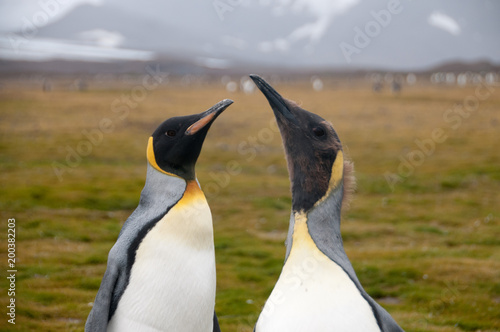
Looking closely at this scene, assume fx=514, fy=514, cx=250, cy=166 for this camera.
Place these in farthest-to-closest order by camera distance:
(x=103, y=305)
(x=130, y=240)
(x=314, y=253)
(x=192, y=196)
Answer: (x=192, y=196) → (x=130, y=240) → (x=103, y=305) → (x=314, y=253)

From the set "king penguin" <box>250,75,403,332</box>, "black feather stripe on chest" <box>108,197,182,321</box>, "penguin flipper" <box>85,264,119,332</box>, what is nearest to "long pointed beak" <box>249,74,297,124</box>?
"king penguin" <box>250,75,403,332</box>

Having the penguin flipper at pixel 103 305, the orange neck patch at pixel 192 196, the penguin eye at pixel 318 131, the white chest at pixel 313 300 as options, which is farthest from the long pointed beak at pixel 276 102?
the penguin flipper at pixel 103 305

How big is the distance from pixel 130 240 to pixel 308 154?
114 centimetres

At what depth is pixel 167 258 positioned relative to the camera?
2.88m

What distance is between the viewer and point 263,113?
33812 mm

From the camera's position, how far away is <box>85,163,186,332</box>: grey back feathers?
2.81 m

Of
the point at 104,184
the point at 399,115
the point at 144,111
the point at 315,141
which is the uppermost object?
the point at 315,141

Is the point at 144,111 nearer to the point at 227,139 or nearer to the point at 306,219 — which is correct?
the point at 227,139

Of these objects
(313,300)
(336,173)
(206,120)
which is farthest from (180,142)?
(313,300)

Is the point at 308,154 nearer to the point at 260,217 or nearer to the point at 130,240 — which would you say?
the point at 130,240

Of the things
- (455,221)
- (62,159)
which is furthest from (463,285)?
(62,159)

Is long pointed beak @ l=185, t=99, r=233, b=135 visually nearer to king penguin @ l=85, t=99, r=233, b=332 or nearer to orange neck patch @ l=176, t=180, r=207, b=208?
king penguin @ l=85, t=99, r=233, b=332

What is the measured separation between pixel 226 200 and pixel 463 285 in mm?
6447

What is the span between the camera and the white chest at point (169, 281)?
9.32 feet
